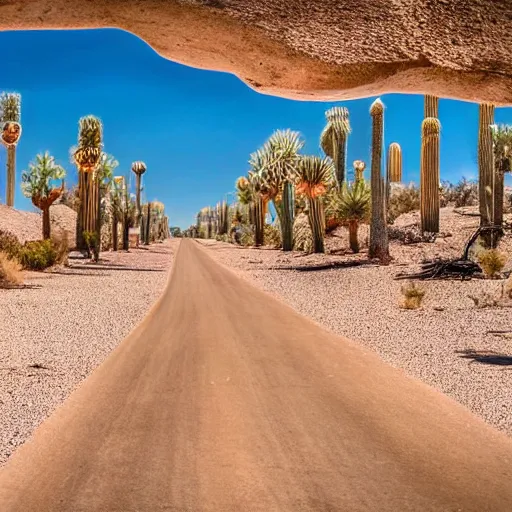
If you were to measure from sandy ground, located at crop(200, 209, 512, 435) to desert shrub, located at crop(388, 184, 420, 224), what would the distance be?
55.2 feet

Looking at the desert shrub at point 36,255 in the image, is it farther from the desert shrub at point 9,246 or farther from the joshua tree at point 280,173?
the joshua tree at point 280,173

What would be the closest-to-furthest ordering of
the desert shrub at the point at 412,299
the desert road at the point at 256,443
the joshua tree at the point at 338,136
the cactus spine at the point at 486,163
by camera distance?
the desert road at the point at 256,443, the desert shrub at the point at 412,299, the cactus spine at the point at 486,163, the joshua tree at the point at 338,136

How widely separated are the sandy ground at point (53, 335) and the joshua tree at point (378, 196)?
796 centimetres

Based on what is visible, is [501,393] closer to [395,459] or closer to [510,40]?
[395,459]

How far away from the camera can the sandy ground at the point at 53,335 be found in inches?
273

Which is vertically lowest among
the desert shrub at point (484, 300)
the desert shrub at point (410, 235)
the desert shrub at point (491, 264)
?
the desert shrub at point (484, 300)

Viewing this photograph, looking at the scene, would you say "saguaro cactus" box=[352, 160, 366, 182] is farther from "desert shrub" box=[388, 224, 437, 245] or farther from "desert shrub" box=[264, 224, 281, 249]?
"desert shrub" box=[388, 224, 437, 245]

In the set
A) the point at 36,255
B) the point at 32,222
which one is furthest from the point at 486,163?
the point at 32,222

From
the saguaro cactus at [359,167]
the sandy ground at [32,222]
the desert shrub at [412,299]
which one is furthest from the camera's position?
the saguaro cactus at [359,167]

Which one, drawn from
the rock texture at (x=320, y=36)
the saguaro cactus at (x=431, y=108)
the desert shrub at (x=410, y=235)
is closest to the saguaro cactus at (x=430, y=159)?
the saguaro cactus at (x=431, y=108)

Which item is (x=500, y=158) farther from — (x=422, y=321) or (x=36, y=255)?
(x=36, y=255)

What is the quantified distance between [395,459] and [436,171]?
23024 millimetres

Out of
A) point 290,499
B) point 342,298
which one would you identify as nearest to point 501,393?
point 290,499

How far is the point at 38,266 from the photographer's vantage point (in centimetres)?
2689
